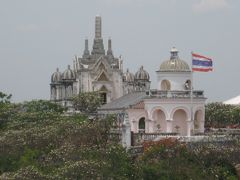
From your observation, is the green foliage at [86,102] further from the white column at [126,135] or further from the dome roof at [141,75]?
the dome roof at [141,75]

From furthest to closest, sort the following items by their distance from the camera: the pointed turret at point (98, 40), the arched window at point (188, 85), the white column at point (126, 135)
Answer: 1. the pointed turret at point (98, 40)
2. the arched window at point (188, 85)
3. the white column at point (126, 135)

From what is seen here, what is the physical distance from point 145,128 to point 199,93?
213 inches

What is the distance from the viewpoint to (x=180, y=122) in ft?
189

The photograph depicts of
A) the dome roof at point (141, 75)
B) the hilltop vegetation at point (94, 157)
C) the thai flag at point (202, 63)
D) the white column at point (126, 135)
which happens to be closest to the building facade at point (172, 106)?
the thai flag at point (202, 63)

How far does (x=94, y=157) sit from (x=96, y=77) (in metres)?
45.5

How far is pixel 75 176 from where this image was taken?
39375 mm

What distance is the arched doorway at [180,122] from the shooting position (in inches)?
2249

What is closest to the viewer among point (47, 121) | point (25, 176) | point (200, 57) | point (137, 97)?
point (25, 176)

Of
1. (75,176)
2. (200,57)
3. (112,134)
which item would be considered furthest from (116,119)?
(75,176)

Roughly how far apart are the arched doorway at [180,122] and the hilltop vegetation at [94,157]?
22.8 ft

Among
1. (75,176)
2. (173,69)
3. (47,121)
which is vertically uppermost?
(173,69)

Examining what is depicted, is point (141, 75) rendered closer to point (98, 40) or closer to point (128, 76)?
point (128, 76)

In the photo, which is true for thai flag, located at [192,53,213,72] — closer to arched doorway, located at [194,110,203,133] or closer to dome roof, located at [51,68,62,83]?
arched doorway, located at [194,110,203,133]

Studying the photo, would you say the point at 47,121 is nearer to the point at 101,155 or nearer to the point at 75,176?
the point at 101,155
